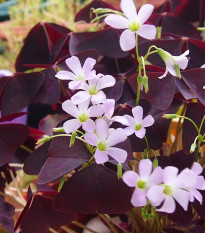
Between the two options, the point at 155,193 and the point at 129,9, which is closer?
the point at 155,193

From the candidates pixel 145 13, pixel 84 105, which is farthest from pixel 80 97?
pixel 145 13

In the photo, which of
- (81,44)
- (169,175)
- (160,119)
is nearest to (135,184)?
(169,175)

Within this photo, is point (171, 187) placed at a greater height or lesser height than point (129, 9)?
lesser

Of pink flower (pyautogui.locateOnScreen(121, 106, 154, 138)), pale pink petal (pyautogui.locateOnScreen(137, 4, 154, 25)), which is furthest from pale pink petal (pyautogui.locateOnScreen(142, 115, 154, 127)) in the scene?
pale pink petal (pyautogui.locateOnScreen(137, 4, 154, 25))

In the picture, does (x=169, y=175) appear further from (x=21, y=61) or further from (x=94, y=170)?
(x=21, y=61)

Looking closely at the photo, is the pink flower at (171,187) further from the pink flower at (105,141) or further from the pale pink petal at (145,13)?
the pale pink petal at (145,13)

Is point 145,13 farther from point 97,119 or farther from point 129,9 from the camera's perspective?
point 97,119

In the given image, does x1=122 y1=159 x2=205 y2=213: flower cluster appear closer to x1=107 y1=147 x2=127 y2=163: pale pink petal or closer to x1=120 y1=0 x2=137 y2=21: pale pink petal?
x1=107 y1=147 x2=127 y2=163: pale pink petal
